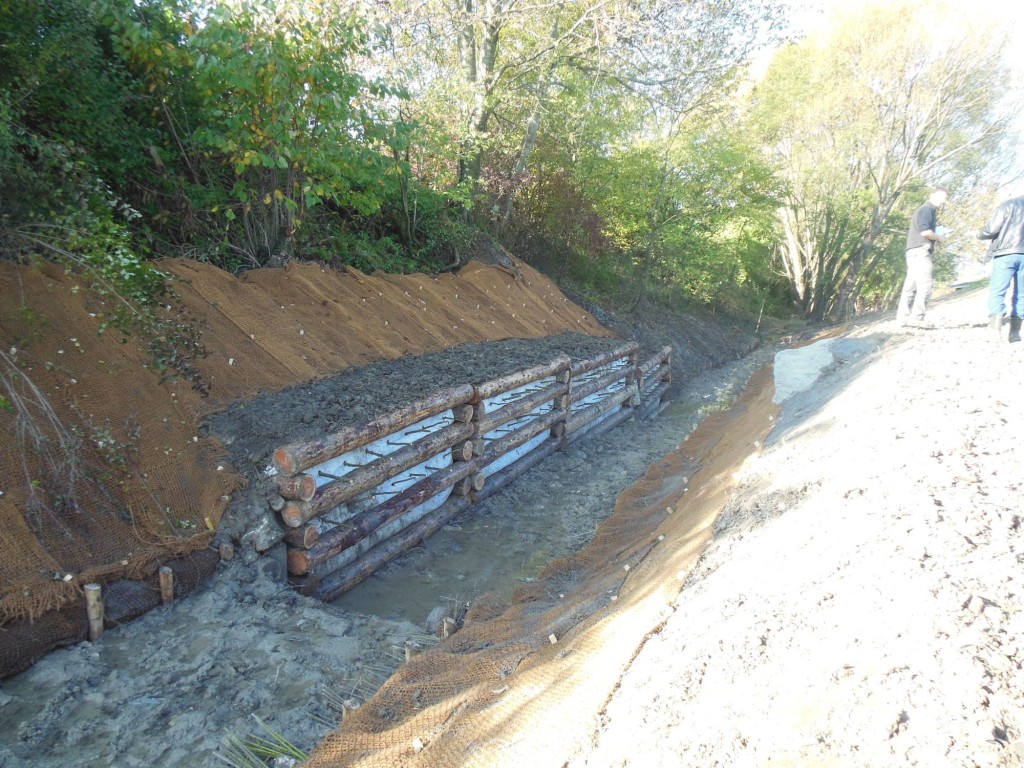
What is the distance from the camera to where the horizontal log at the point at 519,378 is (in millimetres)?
6538

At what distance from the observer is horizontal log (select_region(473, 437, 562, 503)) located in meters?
6.84

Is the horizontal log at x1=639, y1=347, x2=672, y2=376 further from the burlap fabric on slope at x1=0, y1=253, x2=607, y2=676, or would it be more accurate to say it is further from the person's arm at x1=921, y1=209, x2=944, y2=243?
the burlap fabric on slope at x1=0, y1=253, x2=607, y2=676

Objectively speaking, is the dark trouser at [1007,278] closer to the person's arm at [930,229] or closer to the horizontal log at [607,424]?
the person's arm at [930,229]

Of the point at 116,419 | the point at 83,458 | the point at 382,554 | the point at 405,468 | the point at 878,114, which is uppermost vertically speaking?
the point at 878,114

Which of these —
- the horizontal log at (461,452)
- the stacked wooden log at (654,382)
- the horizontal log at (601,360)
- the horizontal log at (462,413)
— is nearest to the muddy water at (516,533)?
the horizontal log at (461,452)

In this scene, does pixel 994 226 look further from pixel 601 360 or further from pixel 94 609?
pixel 94 609

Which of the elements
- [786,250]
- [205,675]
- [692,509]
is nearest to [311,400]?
[205,675]

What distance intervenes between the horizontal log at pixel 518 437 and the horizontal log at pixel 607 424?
0.81 m

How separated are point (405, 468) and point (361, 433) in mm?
694

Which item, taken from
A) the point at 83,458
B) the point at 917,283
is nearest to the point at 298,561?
the point at 83,458

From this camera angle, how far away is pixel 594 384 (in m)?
9.70

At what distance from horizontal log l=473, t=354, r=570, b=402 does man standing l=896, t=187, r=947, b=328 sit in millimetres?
4606

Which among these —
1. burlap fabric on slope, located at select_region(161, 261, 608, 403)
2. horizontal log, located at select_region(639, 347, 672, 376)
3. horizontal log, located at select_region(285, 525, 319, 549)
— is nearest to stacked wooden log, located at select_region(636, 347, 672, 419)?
horizontal log, located at select_region(639, 347, 672, 376)

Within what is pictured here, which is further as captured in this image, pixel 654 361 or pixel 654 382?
pixel 654 382
